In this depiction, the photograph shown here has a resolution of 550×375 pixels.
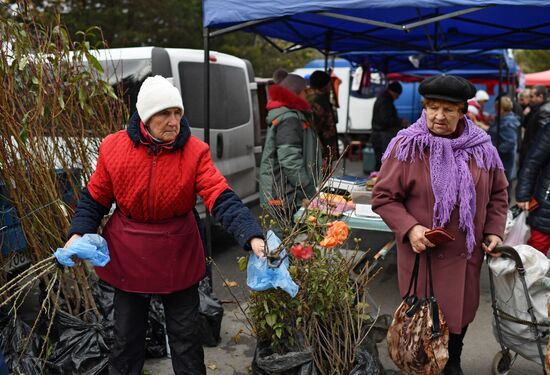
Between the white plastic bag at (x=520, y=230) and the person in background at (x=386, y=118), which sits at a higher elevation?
the white plastic bag at (x=520, y=230)

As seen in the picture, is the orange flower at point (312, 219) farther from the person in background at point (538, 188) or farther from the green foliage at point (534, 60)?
the green foliage at point (534, 60)

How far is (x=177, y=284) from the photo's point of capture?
108 inches

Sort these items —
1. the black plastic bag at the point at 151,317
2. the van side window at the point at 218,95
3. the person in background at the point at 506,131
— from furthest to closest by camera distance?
the person in background at the point at 506,131, the van side window at the point at 218,95, the black plastic bag at the point at 151,317

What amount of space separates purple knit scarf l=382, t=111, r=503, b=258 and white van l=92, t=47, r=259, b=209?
2.74m

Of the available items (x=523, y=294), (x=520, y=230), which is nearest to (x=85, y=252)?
(x=523, y=294)

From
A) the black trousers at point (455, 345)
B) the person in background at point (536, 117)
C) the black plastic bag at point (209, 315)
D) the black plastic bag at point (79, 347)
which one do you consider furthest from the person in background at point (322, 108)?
the black plastic bag at point (79, 347)

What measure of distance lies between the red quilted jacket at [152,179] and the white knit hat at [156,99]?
0.17 m

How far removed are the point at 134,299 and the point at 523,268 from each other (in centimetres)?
185

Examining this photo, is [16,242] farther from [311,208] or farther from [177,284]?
[311,208]

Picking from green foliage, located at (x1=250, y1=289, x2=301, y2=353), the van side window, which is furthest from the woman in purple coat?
the van side window

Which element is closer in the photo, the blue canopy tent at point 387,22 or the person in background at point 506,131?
the blue canopy tent at point 387,22

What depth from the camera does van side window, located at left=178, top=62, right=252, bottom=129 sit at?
550 centimetres

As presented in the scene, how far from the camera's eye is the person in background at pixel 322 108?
20.4 ft

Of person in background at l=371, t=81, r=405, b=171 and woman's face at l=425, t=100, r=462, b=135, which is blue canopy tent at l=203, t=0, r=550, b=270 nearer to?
person in background at l=371, t=81, r=405, b=171
